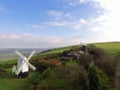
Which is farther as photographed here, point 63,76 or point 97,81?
point 63,76

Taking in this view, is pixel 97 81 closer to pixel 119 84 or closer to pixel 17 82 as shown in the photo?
pixel 119 84

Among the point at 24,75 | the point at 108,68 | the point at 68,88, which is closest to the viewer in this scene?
the point at 68,88

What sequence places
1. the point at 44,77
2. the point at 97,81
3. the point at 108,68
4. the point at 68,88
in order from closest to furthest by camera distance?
the point at 97,81 < the point at 68,88 < the point at 108,68 < the point at 44,77

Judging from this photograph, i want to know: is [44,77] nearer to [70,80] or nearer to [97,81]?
[70,80]

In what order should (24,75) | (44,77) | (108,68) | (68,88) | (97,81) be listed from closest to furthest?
(97,81), (68,88), (108,68), (44,77), (24,75)

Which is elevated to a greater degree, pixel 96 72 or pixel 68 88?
pixel 96 72

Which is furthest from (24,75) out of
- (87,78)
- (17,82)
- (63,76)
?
(87,78)

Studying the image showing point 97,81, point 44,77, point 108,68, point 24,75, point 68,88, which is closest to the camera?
point 97,81

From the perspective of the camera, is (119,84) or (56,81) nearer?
(119,84)

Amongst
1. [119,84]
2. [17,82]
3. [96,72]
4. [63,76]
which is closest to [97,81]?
[96,72]
